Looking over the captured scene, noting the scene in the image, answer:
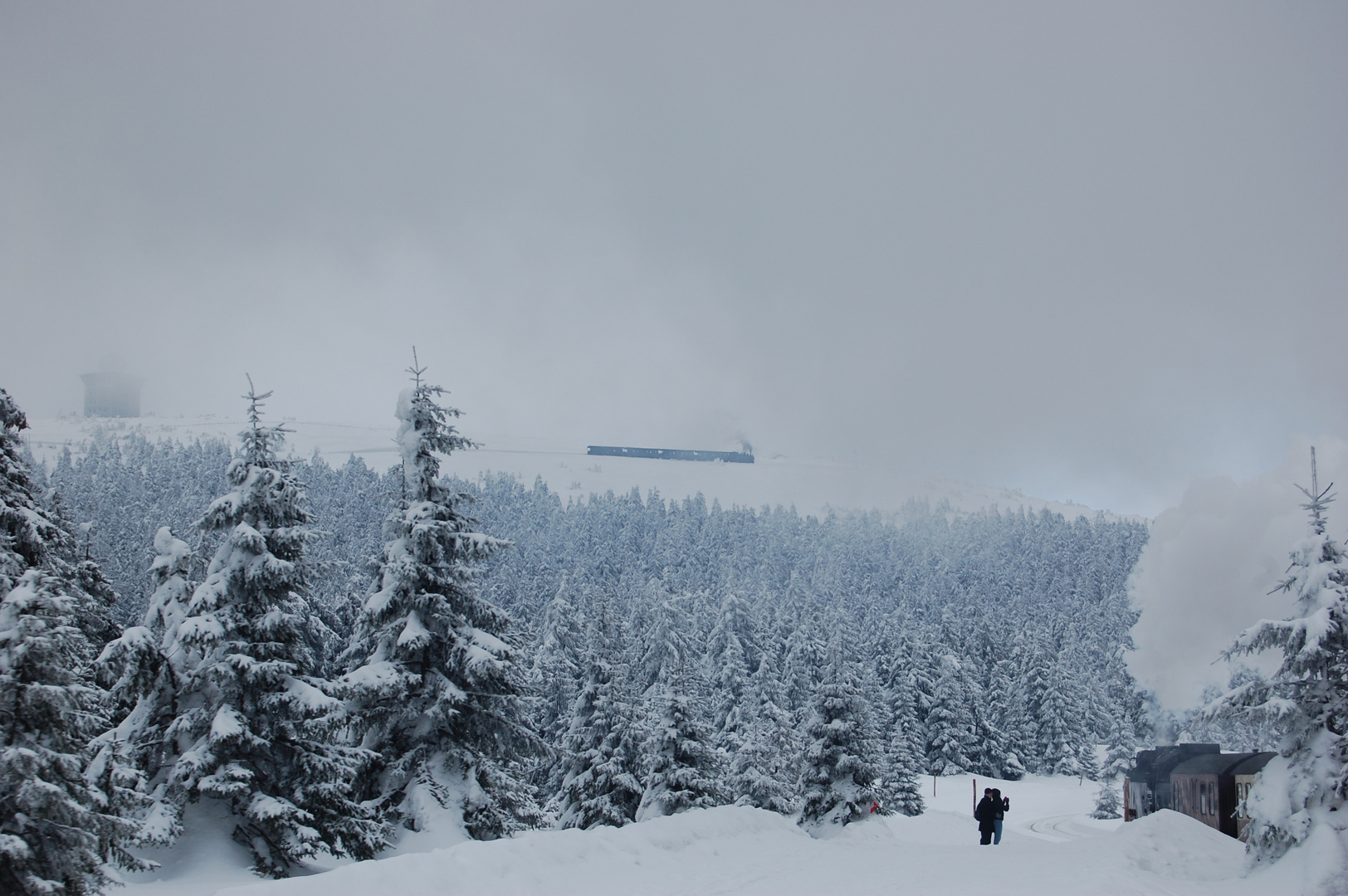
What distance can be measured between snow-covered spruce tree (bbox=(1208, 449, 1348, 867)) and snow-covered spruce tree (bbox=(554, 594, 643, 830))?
1973 centimetres

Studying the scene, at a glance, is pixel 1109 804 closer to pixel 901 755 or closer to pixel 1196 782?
pixel 901 755

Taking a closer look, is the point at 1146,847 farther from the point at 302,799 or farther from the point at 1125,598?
the point at 1125,598

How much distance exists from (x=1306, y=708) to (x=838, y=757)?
21.3m

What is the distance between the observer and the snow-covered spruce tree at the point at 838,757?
108ft

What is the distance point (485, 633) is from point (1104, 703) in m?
82.3

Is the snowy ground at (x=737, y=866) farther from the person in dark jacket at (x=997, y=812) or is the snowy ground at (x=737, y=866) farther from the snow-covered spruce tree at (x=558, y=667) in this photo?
the snow-covered spruce tree at (x=558, y=667)

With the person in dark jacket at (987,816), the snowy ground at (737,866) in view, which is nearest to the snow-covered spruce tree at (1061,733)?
the person in dark jacket at (987,816)

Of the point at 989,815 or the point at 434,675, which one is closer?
the point at 434,675

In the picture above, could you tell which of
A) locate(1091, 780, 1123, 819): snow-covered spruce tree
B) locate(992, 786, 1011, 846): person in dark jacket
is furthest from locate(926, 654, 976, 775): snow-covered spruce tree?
locate(992, 786, 1011, 846): person in dark jacket

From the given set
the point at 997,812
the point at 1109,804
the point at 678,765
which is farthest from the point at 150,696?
the point at 1109,804

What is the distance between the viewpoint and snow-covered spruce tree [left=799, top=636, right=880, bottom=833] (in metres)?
32.8

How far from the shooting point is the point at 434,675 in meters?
17.5

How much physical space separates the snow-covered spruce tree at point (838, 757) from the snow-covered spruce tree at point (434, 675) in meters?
17.6

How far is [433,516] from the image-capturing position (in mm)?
17984
